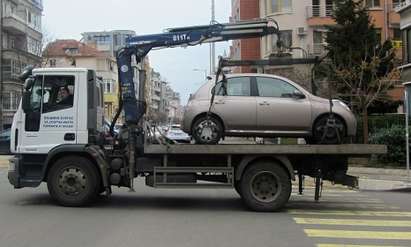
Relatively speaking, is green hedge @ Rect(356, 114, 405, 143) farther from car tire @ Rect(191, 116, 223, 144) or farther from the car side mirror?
car tire @ Rect(191, 116, 223, 144)

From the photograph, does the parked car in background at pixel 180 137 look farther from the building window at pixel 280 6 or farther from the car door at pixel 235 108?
the building window at pixel 280 6

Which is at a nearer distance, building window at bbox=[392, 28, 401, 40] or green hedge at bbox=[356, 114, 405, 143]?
green hedge at bbox=[356, 114, 405, 143]

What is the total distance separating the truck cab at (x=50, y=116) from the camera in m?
13.5

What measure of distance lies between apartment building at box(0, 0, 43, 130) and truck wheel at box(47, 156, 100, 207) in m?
49.6

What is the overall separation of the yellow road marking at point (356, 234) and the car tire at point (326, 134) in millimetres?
3016

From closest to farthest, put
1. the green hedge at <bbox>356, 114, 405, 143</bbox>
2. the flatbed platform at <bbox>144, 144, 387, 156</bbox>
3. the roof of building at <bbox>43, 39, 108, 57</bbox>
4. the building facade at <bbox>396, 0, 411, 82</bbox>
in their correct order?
the flatbed platform at <bbox>144, 144, 387, 156</bbox> → the green hedge at <bbox>356, 114, 405, 143</bbox> → the building facade at <bbox>396, 0, 411, 82</bbox> → the roof of building at <bbox>43, 39, 108, 57</bbox>

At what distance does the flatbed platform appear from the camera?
1312 cm

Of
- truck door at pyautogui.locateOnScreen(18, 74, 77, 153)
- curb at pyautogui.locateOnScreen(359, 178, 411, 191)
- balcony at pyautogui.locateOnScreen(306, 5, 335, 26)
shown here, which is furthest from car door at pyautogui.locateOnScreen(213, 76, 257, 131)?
balcony at pyautogui.locateOnScreen(306, 5, 335, 26)

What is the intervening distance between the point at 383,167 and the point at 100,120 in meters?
13.9

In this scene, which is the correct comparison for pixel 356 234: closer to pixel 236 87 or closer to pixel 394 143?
pixel 236 87

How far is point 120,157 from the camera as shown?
13.7 metres

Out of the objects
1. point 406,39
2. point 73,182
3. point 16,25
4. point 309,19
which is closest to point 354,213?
point 73,182

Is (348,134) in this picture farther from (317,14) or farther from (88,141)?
(317,14)

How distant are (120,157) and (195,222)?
2.86 m
